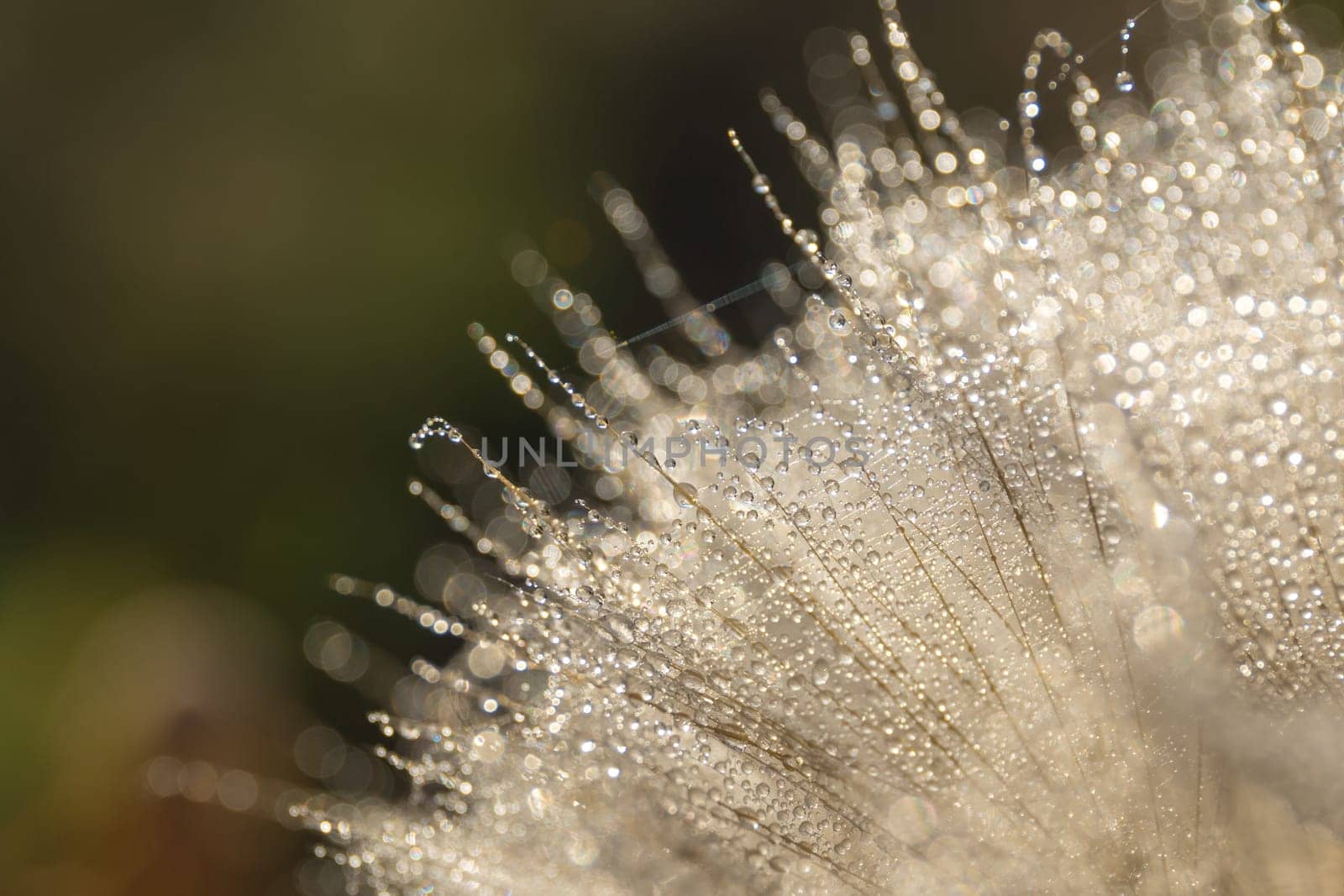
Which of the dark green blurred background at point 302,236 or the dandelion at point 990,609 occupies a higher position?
the dark green blurred background at point 302,236

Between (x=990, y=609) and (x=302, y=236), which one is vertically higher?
(x=302, y=236)

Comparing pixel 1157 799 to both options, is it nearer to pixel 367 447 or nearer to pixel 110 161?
pixel 367 447

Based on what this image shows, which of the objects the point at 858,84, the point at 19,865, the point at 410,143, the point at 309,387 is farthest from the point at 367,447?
the point at 858,84

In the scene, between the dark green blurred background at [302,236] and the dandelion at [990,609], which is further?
the dark green blurred background at [302,236]

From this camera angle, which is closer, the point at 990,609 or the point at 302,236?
the point at 990,609
